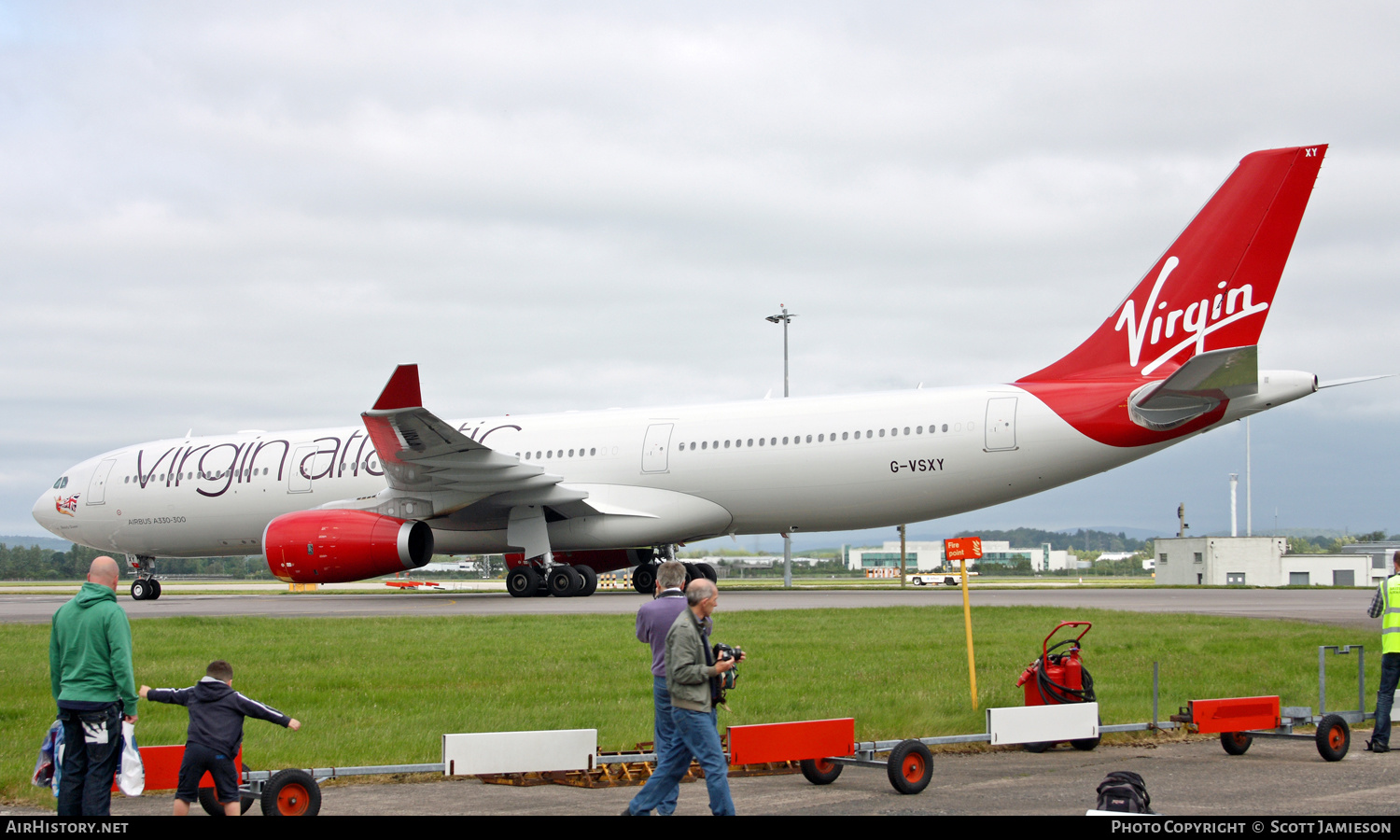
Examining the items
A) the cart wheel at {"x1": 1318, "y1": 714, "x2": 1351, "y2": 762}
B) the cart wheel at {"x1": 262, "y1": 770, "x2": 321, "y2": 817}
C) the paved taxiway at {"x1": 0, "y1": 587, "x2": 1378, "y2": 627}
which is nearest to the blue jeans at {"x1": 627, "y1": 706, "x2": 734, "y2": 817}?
the cart wheel at {"x1": 262, "y1": 770, "x2": 321, "y2": 817}

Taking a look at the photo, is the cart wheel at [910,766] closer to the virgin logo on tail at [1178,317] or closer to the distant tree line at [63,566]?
the virgin logo on tail at [1178,317]

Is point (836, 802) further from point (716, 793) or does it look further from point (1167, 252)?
point (1167, 252)

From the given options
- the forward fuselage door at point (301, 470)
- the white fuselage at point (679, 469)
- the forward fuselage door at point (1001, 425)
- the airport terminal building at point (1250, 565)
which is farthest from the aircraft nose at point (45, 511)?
the airport terminal building at point (1250, 565)

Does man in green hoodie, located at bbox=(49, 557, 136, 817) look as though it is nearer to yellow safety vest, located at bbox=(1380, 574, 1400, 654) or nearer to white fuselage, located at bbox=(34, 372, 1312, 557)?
yellow safety vest, located at bbox=(1380, 574, 1400, 654)

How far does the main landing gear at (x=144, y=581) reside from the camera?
30547 millimetres

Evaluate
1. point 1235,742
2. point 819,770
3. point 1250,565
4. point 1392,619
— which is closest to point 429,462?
point 819,770

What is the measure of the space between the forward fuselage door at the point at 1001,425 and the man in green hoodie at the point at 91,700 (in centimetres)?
1844

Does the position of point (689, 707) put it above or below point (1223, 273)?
below

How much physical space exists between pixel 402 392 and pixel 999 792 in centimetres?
1684

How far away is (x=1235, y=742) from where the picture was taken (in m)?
8.91

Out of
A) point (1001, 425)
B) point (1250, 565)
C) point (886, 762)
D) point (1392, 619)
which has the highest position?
point (1001, 425)

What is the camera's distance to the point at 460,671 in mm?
12844

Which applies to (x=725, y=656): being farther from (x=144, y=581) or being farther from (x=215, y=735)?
(x=144, y=581)

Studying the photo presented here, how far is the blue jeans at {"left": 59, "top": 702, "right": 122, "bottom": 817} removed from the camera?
246 inches
